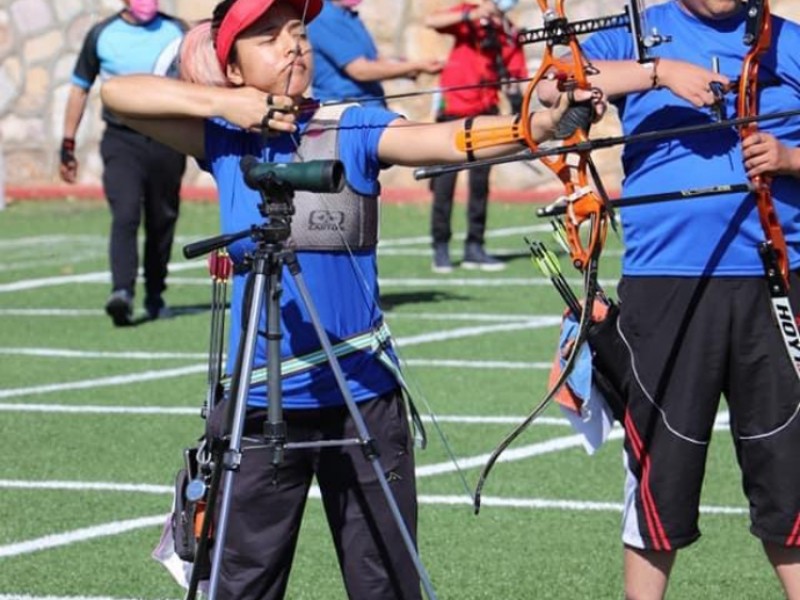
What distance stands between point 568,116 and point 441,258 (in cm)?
1068

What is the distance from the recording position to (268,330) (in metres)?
4.47

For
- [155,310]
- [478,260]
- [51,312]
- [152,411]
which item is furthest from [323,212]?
[478,260]

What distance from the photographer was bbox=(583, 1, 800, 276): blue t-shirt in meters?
5.15

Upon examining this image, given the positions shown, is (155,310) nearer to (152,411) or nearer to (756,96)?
(152,411)

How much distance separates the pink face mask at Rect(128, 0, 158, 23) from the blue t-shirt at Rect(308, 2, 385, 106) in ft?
3.29

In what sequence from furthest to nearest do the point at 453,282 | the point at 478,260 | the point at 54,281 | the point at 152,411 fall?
the point at 478,260
the point at 54,281
the point at 453,282
the point at 152,411

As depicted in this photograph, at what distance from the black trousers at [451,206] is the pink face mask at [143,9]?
9.40ft

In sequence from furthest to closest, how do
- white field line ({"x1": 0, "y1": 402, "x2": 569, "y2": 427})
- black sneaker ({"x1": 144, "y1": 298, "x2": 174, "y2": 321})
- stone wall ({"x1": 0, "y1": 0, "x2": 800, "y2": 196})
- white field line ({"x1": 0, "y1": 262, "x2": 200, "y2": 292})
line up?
stone wall ({"x1": 0, "y1": 0, "x2": 800, "y2": 196}) < white field line ({"x1": 0, "y1": 262, "x2": 200, "y2": 292}) < black sneaker ({"x1": 144, "y1": 298, "x2": 174, "y2": 321}) < white field line ({"x1": 0, "y1": 402, "x2": 569, "y2": 427})

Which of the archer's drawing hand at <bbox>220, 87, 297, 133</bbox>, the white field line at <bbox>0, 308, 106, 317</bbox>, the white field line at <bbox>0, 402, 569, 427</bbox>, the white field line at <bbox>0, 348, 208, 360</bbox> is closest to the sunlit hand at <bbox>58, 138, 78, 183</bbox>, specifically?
the white field line at <bbox>0, 308, 106, 317</bbox>

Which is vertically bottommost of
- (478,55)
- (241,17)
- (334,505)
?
(478,55)

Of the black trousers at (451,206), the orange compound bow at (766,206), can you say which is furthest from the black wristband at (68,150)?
the orange compound bow at (766,206)

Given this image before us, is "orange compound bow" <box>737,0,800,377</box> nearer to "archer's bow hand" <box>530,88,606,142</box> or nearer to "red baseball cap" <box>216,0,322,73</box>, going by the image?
"archer's bow hand" <box>530,88,606,142</box>

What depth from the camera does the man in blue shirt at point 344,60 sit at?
1270 cm

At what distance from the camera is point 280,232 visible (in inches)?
174
